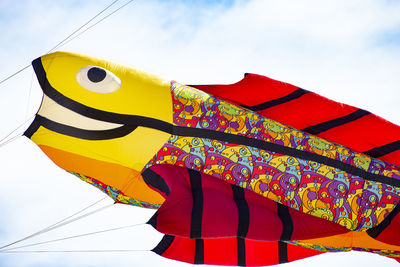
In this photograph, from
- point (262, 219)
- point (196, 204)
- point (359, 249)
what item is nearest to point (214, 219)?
point (196, 204)

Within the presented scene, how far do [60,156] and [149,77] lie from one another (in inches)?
34.8

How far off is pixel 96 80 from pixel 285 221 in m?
1.72

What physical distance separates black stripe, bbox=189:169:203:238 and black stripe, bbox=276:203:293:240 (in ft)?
2.12

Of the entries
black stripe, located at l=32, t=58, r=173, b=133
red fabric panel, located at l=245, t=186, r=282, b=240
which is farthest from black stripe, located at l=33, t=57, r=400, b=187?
red fabric panel, located at l=245, t=186, r=282, b=240

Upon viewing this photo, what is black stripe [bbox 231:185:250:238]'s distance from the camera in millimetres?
3578

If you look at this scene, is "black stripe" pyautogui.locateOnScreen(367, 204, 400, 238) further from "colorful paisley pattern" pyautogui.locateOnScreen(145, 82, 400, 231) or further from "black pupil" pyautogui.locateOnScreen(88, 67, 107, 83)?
"black pupil" pyautogui.locateOnScreen(88, 67, 107, 83)

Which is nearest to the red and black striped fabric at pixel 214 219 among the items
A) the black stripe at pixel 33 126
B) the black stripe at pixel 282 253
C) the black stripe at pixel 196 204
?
the black stripe at pixel 196 204

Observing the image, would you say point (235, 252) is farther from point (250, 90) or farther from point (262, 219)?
point (250, 90)

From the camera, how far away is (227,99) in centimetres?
429

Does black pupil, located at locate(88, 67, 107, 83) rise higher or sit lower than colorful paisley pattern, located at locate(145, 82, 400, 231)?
higher

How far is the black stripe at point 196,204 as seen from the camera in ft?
11.3

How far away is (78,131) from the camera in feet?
12.8

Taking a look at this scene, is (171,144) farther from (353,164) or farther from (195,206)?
(353,164)

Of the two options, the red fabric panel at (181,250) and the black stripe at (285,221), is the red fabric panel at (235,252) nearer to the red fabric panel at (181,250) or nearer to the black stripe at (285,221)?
the red fabric panel at (181,250)
